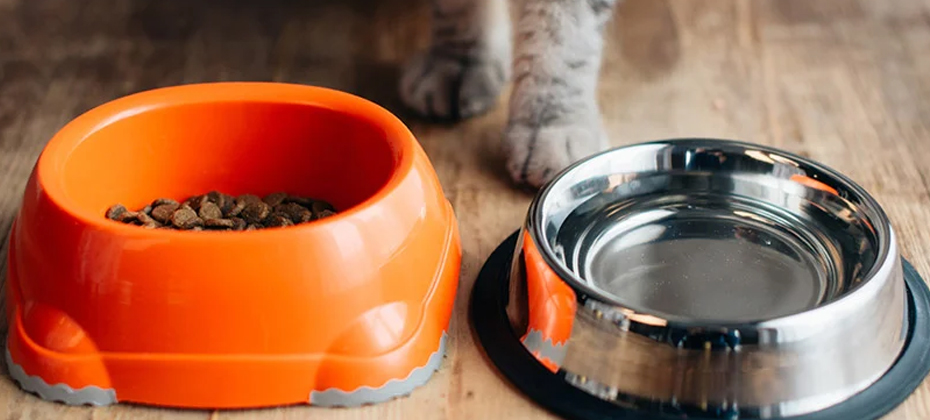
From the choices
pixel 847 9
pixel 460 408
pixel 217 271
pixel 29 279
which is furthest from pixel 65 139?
pixel 847 9

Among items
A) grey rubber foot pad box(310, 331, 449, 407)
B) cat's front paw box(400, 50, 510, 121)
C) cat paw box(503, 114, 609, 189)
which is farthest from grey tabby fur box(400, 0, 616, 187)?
grey rubber foot pad box(310, 331, 449, 407)

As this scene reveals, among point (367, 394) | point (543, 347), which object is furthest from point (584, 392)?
point (367, 394)

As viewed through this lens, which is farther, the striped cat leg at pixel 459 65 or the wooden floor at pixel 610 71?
the striped cat leg at pixel 459 65

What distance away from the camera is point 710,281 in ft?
3.83

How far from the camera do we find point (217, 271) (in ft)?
3.20

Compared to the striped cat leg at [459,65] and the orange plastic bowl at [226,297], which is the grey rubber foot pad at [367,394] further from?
the striped cat leg at [459,65]

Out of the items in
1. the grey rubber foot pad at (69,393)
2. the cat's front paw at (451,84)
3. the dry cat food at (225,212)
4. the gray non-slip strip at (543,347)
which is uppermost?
the gray non-slip strip at (543,347)

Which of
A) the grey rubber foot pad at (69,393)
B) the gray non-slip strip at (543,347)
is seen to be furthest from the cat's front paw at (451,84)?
the grey rubber foot pad at (69,393)

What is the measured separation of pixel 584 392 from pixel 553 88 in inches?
21.3

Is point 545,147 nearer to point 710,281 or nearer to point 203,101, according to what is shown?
point 710,281

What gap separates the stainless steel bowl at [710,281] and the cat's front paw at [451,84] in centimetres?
42

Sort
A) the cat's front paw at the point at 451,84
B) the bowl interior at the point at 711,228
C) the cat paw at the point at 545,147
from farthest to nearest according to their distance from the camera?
the cat's front paw at the point at 451,84 → the cat paw at the point at 545,147 → the bowl interior at the point at 711,228

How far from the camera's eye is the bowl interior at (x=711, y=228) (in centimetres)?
113

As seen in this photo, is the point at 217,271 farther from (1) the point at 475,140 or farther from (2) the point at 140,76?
(2) the point at 140,76
